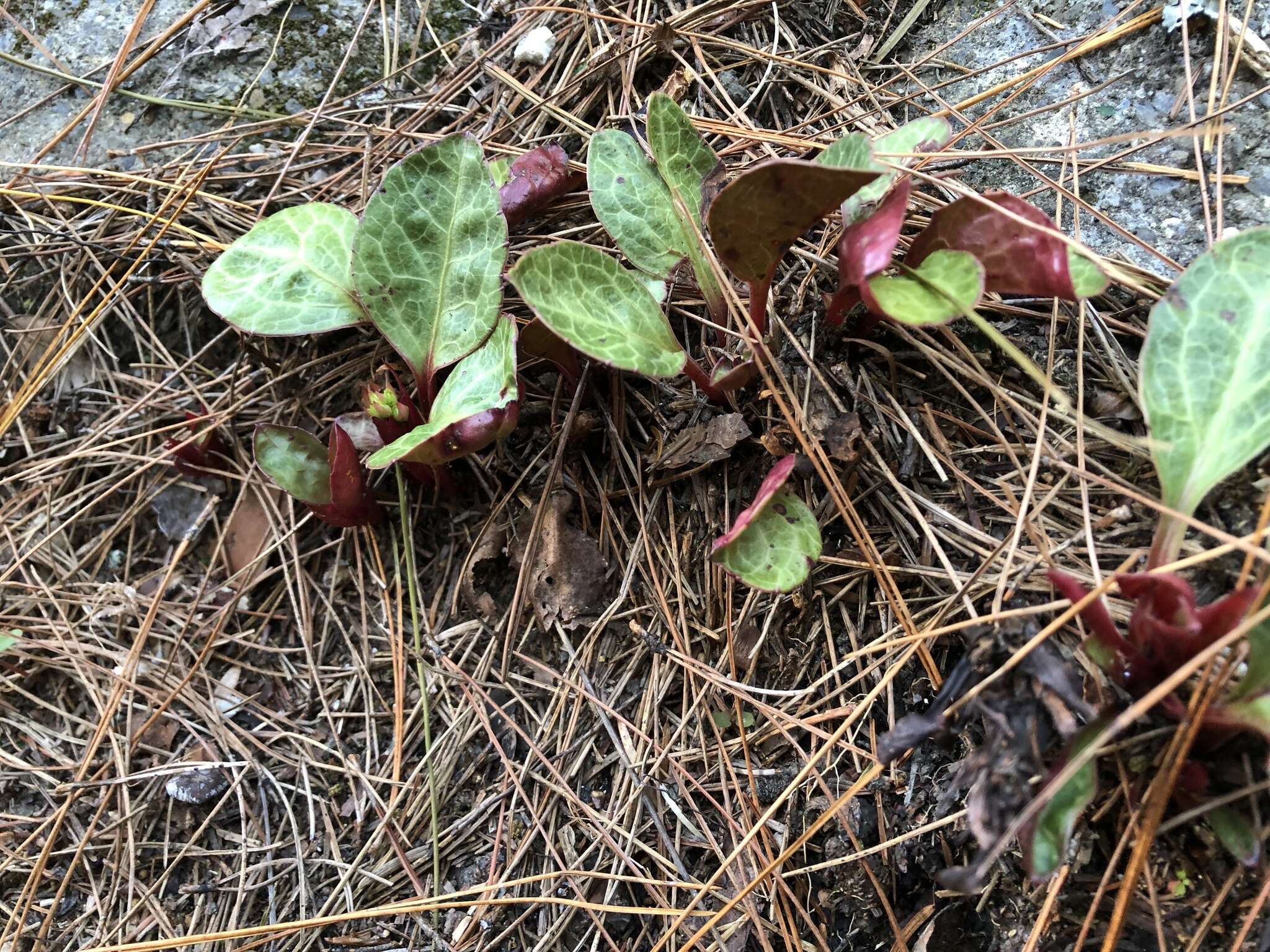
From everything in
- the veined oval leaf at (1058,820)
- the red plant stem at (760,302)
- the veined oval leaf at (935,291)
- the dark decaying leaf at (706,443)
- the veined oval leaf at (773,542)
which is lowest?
the veined oval leaf at (1058,820)

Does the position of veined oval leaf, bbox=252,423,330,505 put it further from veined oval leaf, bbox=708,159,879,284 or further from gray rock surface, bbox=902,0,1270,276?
gray rock surface, bbox=902,0,1270,276

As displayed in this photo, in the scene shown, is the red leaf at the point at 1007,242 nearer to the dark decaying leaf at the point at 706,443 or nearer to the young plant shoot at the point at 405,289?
the dark decaying leaf at the point at 706,443

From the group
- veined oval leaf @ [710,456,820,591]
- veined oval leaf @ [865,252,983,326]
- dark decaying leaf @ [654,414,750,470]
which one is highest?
veined oval leaf @ [865,252,983,326]

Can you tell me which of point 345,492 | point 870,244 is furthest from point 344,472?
point 870,244

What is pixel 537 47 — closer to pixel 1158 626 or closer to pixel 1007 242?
pixel 1007 242

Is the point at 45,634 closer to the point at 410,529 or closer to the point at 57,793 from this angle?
the point at 57,793

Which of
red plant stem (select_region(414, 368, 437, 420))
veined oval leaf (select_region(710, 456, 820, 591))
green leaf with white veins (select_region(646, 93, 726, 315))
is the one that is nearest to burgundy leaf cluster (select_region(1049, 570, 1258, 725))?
veined oval leaf (select_region(710, 456, 820, 591))

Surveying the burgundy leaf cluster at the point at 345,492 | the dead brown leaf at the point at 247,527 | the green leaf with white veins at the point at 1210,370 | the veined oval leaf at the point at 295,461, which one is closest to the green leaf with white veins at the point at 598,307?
the burgundy leaf cluster at the point at 345,492
